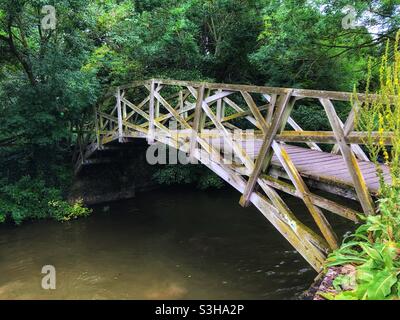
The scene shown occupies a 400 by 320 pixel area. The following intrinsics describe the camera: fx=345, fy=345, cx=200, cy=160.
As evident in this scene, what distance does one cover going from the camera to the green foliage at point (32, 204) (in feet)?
33.1

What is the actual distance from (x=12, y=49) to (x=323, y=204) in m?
8.90

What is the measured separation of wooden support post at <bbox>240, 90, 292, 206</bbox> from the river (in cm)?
232

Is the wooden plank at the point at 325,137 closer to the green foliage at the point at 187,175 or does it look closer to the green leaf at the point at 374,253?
the green leaf at the point at 374,253

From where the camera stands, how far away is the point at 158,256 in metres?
8.14

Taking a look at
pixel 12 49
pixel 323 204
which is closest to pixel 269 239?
pixel 323 204

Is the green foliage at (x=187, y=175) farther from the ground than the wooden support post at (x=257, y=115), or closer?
closer

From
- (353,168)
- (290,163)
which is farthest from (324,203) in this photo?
(290,163)

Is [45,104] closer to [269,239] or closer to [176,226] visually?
[176,226]

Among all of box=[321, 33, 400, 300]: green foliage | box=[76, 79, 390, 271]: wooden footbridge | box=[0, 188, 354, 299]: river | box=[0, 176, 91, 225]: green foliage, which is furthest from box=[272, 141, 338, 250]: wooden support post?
box=[0, 176, 91, 225]: green foliage

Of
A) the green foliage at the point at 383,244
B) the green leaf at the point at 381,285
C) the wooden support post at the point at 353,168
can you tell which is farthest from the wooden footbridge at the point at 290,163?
the green leaf at the point at 381,285

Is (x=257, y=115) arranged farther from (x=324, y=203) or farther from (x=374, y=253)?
(x=374, y=253)

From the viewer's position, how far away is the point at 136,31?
10852mm

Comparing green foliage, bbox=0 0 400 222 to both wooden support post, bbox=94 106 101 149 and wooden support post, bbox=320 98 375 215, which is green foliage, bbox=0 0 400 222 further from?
wooden support post, bbox=320 98 375 215

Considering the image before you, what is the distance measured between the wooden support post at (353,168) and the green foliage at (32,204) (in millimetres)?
9182
